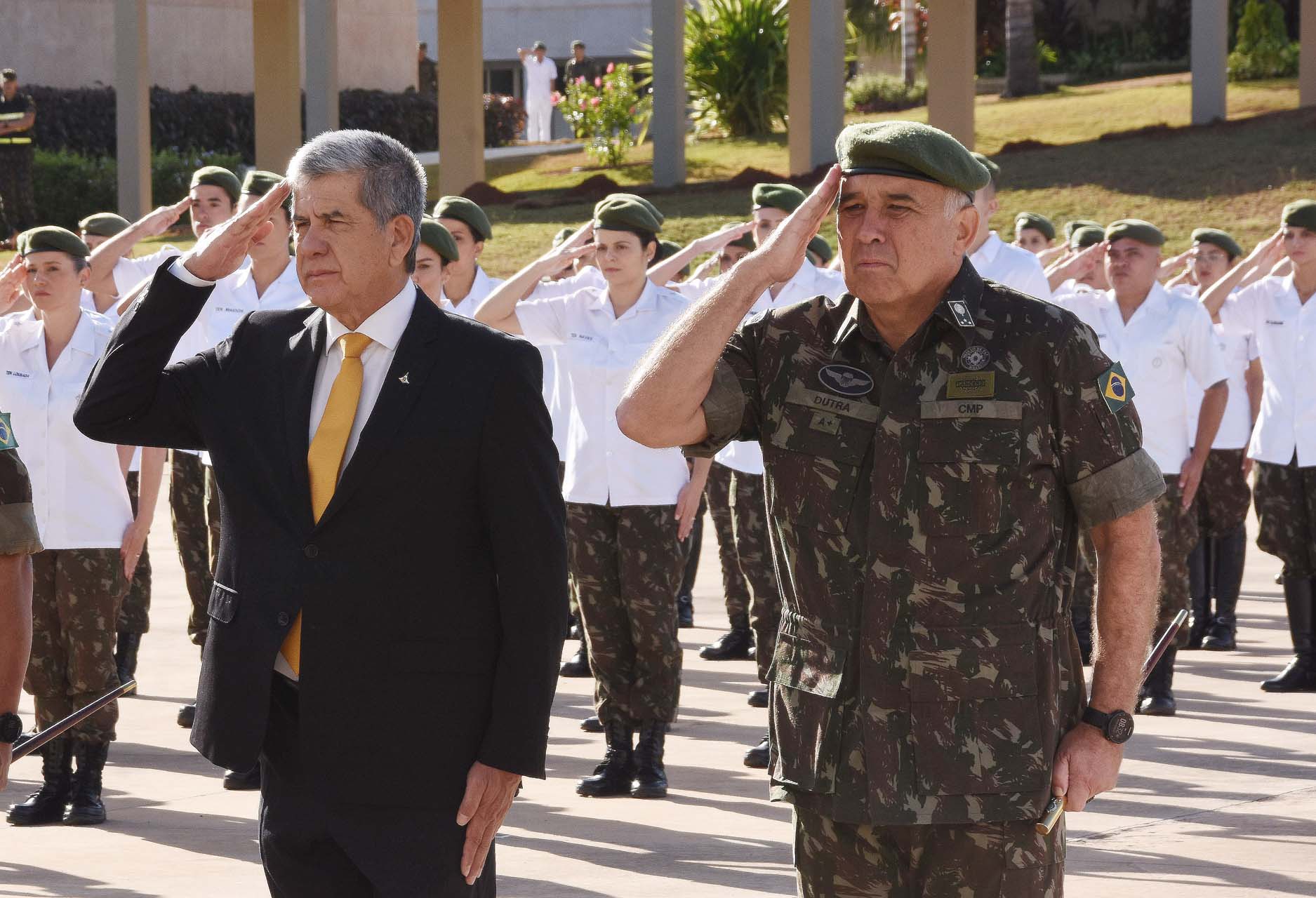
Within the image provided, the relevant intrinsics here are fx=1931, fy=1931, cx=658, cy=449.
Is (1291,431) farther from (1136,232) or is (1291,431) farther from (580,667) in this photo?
(580,667)

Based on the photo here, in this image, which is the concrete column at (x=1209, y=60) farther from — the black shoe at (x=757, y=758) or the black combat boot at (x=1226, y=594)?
the black shoe at (x=757, y=758)

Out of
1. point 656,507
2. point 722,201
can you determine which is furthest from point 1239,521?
point 722,201

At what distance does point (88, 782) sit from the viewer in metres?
7.12

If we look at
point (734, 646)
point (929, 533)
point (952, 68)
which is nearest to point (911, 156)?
point (929, 533)

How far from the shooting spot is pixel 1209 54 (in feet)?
81.5

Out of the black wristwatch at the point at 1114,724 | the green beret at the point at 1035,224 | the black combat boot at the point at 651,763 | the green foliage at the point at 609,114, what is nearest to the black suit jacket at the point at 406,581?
the black wristwatch at the point at 1114,724

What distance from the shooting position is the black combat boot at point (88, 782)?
7062 millimetres

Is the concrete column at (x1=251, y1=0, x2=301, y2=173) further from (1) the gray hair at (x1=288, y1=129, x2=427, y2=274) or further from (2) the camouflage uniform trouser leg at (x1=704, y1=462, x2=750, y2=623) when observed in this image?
(1) the gray hair at (x1=288, y1=129, x2=427, y2=274)

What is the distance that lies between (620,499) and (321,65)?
19488 millimetres

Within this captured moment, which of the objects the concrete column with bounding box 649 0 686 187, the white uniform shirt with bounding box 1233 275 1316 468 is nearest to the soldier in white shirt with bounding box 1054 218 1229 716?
the white uniform shirt with bounding box 1233 275 1316 468

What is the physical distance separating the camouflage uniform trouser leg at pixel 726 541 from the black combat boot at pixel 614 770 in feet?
9.45

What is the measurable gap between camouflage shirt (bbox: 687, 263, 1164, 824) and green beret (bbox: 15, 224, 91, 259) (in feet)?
14.8

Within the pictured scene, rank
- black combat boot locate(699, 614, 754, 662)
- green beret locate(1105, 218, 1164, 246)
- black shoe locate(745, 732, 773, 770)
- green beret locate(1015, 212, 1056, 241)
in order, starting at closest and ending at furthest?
black shoe locate(745, 732, 773, 770), green beret locate(1105, 218, 1164, 246), black combat boot locate(699, 614, 754, 662), green beret locate(1015, 212, 1056, 241)

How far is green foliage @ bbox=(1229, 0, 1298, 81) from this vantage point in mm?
30562
